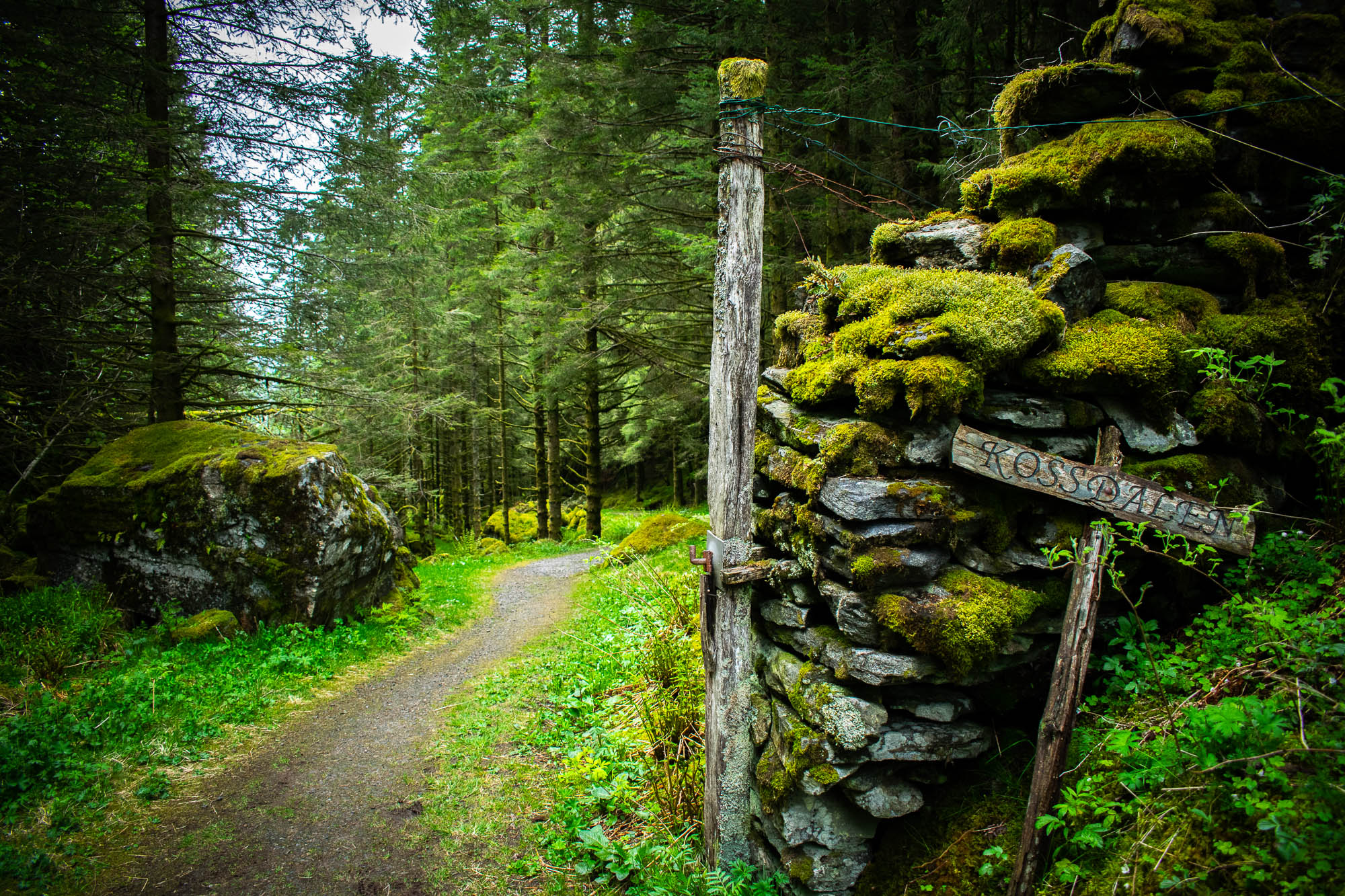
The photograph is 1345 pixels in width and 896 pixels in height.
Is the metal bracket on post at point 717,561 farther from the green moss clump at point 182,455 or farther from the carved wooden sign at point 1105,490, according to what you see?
the green moss clump at point 182,455

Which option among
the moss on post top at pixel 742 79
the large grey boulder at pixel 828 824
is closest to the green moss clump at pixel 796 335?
the moss on post top at pixel 742 79

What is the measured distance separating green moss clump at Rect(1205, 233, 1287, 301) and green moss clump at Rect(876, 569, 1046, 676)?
99.7 inches

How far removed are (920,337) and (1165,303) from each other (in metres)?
1.69

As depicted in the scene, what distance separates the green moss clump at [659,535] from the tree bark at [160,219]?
7361 mm

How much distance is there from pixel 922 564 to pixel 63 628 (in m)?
8.35

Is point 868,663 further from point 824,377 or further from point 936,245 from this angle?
point 936,245

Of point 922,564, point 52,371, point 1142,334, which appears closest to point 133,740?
point 52,371

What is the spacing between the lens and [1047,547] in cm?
309

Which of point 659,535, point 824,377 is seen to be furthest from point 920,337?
point 659,535

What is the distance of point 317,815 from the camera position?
4.44 metres

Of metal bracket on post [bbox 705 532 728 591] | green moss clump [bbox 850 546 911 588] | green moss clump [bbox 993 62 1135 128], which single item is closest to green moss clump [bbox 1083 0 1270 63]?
green moss clump [bbox 993 62 1135 128]

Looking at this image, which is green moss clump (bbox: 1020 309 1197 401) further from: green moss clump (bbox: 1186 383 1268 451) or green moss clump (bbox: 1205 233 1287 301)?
green moss clump (bbox: 1205 233 1287 301)

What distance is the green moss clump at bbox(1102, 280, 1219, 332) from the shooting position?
137 inches

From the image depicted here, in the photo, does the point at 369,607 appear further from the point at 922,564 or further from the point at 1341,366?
the point at 1341,366
